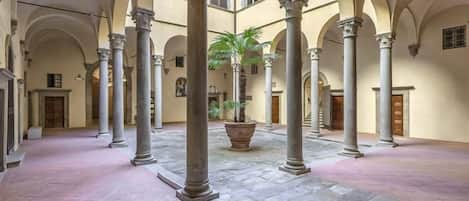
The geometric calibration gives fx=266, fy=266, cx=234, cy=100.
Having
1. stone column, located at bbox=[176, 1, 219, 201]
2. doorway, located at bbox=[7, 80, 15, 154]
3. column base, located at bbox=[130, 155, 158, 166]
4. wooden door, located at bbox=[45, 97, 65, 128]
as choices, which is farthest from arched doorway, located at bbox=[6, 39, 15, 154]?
wooden door, located at bbox=[45, 97, 65, 128]

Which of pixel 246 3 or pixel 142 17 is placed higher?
pixel 246 3

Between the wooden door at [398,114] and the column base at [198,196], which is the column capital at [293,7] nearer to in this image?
the column base at [198,196]

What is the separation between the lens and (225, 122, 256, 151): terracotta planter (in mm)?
8398

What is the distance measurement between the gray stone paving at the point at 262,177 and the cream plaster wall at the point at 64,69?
1052 cm

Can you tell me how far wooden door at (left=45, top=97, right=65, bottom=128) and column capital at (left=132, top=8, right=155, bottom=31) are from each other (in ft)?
42.9

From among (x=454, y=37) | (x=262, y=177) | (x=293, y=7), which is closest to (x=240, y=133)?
(x=262, y=177)

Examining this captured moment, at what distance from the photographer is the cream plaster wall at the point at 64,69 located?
15.8 m

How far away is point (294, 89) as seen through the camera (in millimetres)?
5664

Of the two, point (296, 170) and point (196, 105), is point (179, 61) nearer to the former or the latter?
point (296, 170)

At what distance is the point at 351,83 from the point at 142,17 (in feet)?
18.8

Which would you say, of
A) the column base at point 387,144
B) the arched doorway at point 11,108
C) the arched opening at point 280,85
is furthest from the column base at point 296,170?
the arched opening at point 280,85

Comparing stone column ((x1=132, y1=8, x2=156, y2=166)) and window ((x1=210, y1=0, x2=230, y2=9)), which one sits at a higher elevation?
window ((x1=210, y1=0, x2=230, y2=9))

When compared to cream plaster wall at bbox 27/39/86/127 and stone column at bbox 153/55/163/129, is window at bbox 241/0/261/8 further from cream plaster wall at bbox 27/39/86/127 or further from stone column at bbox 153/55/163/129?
cream plaster wall at bbox 27/39/86/127

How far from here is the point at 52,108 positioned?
1625 centimetres
